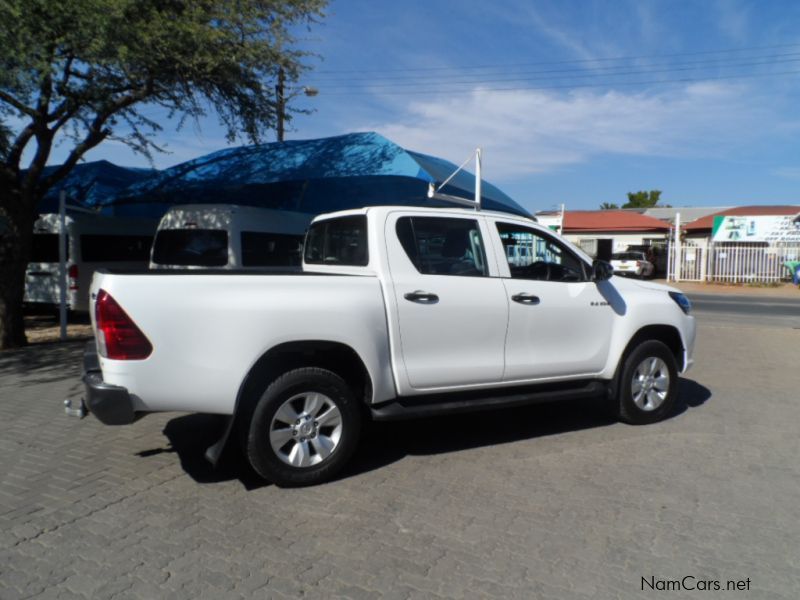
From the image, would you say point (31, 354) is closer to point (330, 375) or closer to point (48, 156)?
point (48, 156)

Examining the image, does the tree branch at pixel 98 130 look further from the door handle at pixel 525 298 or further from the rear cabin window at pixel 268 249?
the door handle at pixel 525 298

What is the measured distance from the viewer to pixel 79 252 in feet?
41.5

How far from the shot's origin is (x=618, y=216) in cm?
4100

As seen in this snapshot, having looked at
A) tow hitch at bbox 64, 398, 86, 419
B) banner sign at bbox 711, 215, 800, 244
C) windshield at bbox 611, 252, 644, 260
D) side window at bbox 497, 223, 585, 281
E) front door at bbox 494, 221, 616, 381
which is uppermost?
banner sign at bbox 711, 215, 800, 244

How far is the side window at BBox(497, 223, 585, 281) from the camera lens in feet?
17.8

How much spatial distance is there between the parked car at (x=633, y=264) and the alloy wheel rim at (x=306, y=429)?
28.7 meters

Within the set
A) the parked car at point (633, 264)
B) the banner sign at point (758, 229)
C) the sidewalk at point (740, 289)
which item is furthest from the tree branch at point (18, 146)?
the banner sign at point (758, 229)

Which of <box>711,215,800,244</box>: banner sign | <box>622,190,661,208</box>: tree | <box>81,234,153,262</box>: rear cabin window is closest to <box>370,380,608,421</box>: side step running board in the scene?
<box>81,234,153,262</box>: rear cabin window

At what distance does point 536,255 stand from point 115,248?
10400 mm

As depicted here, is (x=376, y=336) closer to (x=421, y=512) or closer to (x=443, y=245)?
(x=443, y=245)

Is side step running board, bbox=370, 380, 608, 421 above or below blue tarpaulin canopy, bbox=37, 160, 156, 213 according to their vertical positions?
below

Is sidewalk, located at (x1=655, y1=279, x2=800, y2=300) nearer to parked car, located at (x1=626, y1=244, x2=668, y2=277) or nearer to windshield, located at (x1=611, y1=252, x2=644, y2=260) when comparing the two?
windshield, located at (x1=611, y1=252, x2=644, y2=260)

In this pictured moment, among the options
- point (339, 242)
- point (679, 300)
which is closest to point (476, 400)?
point (339, 242)

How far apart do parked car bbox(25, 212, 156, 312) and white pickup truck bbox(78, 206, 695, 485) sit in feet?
27.3
